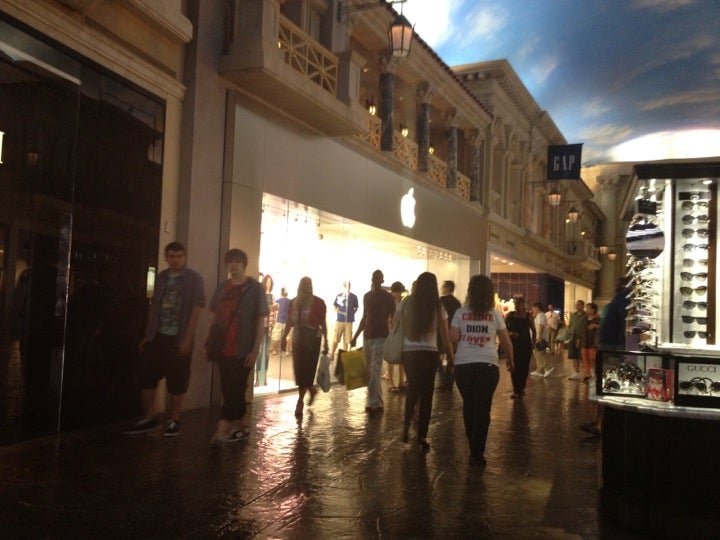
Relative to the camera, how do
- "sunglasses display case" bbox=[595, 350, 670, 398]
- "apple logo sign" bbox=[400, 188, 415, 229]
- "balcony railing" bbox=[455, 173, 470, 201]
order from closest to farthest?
"sunglasses display case" bbox=[595, 350, 670, 398] → "apple logo sign" bbox=[400, 188, 415, 229] → "balcony railing" bbox=[455, 173, 470, 201]

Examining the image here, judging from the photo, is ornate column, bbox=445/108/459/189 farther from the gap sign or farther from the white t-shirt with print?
the white t-shirt with print

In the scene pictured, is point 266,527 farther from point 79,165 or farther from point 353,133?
point 353,133

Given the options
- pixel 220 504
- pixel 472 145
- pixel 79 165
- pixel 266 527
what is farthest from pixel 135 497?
pixel 472 145

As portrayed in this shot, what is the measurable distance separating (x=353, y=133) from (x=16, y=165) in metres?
6.67

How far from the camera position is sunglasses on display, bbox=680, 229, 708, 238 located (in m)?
5.29

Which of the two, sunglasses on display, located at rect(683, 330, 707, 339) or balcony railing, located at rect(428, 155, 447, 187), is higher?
balcony railing, located at rect(428, 155, 447, 187)

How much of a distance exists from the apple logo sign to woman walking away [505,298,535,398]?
4.25 metres

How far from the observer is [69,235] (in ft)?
22.3

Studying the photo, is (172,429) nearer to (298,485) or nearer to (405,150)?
(298,485)

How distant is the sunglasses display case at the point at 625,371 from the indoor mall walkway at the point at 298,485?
88 cm

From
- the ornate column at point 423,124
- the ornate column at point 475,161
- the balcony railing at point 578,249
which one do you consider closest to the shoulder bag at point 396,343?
the ornate column at point 423,124

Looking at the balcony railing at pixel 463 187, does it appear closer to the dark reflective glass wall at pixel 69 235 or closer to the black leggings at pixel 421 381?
the dark reflective glass wall at pixel 69 235

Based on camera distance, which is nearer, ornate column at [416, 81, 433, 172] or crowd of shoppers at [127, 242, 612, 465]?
crowd of shoppers at [127, 242, 612, 465]

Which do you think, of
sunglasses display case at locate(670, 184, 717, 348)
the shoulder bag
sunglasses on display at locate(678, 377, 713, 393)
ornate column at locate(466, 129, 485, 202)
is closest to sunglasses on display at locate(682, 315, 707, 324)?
sunglasses display case at locate(670, 184, 717, 348)
